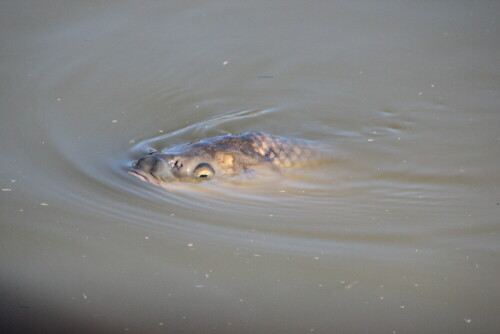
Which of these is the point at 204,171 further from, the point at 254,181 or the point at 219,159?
the point at 254,181

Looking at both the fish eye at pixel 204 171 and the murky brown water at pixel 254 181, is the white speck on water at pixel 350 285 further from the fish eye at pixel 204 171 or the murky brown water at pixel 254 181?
the fish eye at pixel 204 171

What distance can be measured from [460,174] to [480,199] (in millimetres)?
415

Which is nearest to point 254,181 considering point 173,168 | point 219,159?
point 219,159

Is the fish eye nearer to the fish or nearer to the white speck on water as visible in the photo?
the fish

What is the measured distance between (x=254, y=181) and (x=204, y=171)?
1.23ft

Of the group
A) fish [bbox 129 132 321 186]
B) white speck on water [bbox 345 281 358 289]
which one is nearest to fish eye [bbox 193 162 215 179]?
fish [bbox 129 132 321 186]

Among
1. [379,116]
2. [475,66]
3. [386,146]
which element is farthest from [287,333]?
[475,66]

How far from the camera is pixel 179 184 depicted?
432cm

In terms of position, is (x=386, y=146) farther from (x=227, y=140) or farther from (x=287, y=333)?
(x=287, y=333)

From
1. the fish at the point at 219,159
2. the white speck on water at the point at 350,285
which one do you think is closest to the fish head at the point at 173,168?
the fish at the point at 219,159

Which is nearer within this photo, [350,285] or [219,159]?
[350,285]

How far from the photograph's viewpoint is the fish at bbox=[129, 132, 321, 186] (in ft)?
14.1

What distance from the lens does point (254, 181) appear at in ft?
14.7

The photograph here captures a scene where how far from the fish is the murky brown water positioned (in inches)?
4.4
